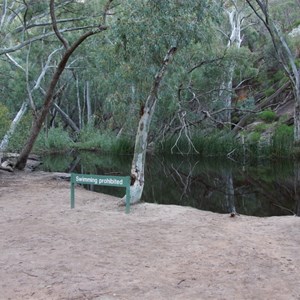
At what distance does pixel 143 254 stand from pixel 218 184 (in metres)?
9.51

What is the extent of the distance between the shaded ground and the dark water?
9.87 ft

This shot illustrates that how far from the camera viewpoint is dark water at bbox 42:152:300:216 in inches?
428

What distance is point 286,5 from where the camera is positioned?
3675 cm

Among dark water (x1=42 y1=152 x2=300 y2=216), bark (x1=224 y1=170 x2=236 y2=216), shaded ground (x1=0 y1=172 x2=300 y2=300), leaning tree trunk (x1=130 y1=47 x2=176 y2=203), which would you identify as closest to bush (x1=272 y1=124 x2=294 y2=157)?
dark water (x1=42 y1=152 x2=300 y2=216)

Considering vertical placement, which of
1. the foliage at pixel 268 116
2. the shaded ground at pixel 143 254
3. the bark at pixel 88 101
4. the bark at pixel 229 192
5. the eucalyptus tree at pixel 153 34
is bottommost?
the shaded ground at pixel 143 254

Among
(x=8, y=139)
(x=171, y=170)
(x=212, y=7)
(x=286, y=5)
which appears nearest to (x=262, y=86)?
(x=286, y=5)

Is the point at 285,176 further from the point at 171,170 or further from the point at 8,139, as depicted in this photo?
the point at 8,139

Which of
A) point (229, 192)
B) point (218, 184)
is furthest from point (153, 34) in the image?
point (218, 184)

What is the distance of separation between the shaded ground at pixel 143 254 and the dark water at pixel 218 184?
3.01m

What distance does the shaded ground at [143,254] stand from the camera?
4.12 m

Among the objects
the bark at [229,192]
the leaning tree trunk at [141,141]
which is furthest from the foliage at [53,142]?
the leaning tree trunk at [141,141]

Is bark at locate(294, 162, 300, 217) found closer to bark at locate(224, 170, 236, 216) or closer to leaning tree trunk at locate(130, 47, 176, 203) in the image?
bark at locate(224, 170, 236, 216)

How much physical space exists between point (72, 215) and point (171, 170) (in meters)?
11.2

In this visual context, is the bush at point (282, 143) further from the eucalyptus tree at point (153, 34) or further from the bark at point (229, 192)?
the eucalyptus tree at point (153, 34)
